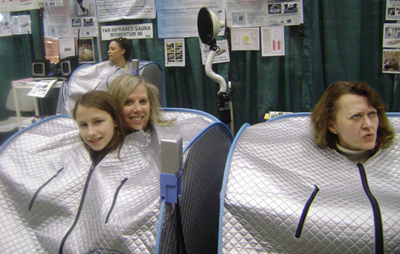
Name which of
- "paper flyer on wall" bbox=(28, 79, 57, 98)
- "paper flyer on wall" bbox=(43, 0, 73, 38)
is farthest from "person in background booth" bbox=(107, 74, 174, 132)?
"paper flyer on wall" bbox=(43, 0, 73, 38)

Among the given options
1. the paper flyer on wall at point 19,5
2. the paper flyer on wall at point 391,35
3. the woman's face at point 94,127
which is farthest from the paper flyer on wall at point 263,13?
the paper flyer on wall at point 19,5

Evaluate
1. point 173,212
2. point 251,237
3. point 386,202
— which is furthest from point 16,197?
point 386,202

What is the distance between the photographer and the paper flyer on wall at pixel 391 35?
2.00 metres

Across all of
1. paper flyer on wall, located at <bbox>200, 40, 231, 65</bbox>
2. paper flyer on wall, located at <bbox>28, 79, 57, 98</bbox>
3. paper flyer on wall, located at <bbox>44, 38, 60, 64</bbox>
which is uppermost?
paper flyer on wall, located at <bbox>44, 38, 60, 64</bbox>

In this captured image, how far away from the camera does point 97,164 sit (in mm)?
944

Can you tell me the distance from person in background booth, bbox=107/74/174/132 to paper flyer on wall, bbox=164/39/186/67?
1.33 m

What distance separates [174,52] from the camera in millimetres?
2572

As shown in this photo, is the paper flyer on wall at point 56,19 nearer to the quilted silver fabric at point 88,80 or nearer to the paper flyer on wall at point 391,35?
the quilted silver fabric at point 88,80

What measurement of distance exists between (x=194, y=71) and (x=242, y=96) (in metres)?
0.46

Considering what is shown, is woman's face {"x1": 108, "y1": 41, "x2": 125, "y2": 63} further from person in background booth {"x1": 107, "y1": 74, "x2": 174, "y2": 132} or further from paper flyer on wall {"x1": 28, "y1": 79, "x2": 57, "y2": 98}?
person in background booth {"x1": 107, "y1": 74, "x2": 174, "y2": 132}

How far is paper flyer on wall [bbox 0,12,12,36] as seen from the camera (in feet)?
9.98

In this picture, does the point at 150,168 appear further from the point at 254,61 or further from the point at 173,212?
the point at 254,61

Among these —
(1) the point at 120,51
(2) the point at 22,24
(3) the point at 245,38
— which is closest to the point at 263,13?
(3) the point at 245,38

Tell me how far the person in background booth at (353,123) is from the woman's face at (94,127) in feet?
2.21
